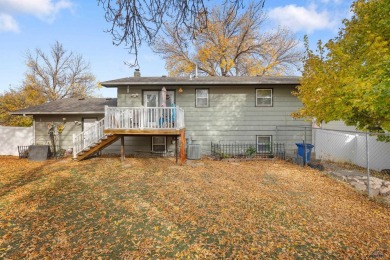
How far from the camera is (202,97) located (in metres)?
14.0

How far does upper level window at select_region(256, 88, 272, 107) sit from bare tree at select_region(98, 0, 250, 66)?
11.4m

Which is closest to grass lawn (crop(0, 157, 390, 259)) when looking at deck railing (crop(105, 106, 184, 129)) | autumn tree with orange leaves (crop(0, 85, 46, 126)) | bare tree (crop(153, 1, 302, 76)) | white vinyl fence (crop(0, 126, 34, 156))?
deck railing (crop(105, 106, 184, 129))

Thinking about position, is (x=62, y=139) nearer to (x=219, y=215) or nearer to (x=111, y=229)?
(x=111, y=229)

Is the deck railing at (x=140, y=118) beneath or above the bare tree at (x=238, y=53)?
beneath

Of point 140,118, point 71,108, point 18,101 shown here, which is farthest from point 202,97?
point 18,101

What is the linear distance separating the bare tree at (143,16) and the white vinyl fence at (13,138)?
15.8m

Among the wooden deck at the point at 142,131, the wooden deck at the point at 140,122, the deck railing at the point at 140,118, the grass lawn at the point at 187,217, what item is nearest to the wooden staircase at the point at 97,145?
the wooden deck at the point at 140,122

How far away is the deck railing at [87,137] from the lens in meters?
11.9

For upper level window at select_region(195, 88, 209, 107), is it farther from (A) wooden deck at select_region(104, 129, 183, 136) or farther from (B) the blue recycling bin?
(B) the blue recycling bin

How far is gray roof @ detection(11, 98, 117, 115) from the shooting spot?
14.3 meters

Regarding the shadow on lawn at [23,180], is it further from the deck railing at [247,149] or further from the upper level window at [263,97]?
the upper level window at [263,97]

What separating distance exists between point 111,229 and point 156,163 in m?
6.90

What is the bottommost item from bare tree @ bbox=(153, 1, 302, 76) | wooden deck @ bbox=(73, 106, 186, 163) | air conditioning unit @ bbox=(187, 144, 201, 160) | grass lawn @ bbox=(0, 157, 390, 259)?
grass lawn @ bbox=(0, 157, 390, 259)

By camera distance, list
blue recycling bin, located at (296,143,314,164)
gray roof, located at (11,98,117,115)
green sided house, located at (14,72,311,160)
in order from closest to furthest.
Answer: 1. blue recycling bin, located at (296,143,314,164)
2. green sided house, located at (14,72,311,160)
3. gray roof, located at (11,98,117,115)
